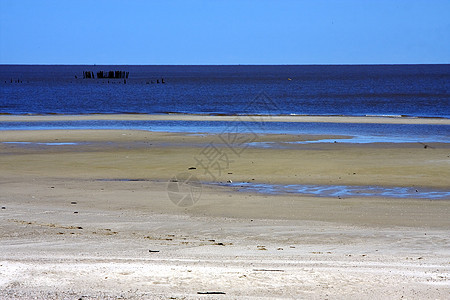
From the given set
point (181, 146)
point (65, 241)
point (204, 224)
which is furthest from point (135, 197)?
point (181, 146)

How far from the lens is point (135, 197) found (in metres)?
14.6

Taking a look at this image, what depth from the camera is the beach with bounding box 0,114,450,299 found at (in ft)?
23.8

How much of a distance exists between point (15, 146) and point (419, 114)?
3321 centimetres

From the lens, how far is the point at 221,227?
11305mm

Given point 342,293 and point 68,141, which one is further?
point 68,141

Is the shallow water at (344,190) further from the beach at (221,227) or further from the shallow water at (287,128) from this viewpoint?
the shallow water at (287,128)

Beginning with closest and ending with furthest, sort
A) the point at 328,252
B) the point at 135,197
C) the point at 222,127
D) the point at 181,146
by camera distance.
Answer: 1. the point at 328,252
2. the point at 135,197
3. the point at 181,146
4. the point at 222,127

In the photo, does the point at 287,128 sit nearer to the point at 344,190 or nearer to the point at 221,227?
the point at 344,190

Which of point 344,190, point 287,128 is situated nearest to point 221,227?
point 344,190

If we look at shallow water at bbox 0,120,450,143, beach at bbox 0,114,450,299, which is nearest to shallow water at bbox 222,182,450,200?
beach at bbox 0,114,450,299

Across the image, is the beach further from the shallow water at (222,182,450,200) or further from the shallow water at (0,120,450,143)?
the shallow water at (0,120,450,143)

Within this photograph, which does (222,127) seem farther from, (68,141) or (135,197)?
(135,197)

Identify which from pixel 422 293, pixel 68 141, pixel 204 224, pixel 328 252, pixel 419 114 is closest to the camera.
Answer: pixel 422 293

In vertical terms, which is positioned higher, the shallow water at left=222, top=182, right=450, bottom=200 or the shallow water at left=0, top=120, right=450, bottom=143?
the shallow water at left=222, top=182, right=450, bottom=200
